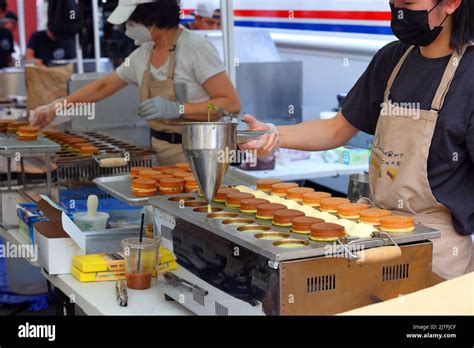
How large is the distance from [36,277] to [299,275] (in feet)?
11.3

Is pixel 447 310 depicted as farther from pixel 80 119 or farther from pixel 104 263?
pixel 80 119

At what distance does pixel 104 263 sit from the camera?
115 inches

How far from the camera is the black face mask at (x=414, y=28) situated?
2.70 metres

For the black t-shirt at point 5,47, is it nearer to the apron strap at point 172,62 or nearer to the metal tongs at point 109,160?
the apron strap at point 172,62

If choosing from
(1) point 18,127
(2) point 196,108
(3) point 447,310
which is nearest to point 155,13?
(2) point 196,108

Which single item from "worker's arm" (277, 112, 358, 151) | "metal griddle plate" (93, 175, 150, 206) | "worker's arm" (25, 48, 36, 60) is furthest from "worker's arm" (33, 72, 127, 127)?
"worker's arm" (25, 48, 36, 60)

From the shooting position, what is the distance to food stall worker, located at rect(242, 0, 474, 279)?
8.75 feet

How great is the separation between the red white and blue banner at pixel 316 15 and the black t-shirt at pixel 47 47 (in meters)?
1.46

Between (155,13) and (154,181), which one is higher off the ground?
(155,13)

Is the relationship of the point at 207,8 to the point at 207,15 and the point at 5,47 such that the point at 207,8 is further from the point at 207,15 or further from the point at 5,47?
the point at 5,47

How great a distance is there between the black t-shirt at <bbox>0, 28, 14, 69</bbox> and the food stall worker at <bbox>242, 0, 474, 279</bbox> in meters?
7.18

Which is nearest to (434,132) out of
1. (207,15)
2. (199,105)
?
(199,105)

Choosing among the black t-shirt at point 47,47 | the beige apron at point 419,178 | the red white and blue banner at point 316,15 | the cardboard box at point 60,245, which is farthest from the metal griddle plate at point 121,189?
the black t-shirt at point 47,47
